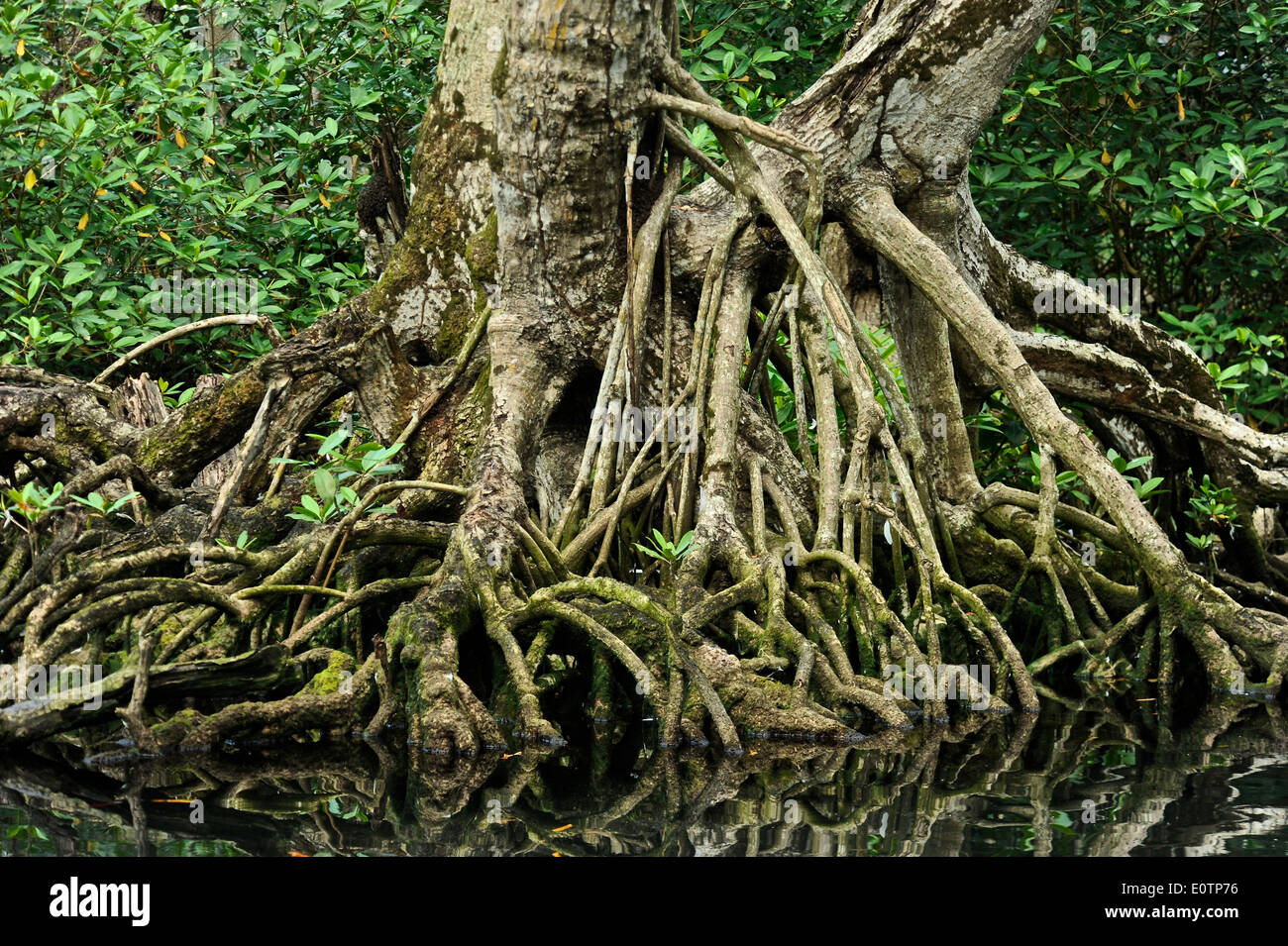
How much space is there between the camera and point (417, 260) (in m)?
6.10

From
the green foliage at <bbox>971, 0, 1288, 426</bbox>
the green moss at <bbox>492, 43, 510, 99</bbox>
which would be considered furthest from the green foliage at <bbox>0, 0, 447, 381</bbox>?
the green foliage at <bbox>971, 0, 1288, 426</bbox>

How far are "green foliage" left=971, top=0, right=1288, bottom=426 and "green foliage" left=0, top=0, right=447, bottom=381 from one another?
3.74 m

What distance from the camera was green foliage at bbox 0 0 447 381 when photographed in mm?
7434

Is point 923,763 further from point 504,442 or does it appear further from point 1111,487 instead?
point 504,442

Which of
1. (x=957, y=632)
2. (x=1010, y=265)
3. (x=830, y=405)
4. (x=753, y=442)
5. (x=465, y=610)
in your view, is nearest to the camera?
(x=465, y=610)

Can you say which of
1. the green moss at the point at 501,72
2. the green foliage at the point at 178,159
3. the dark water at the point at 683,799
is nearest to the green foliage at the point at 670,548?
the dark water at the point at 683,799

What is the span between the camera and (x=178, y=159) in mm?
8336

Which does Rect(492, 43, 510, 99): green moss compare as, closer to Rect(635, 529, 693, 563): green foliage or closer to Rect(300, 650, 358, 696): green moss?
Rect(635, 529, 693, 563): green foliage

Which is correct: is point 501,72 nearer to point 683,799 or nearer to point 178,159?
point 683,799

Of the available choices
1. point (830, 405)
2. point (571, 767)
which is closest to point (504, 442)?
point (830, 405)

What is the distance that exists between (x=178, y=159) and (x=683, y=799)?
598 centimetres

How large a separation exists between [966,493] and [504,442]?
213 cm

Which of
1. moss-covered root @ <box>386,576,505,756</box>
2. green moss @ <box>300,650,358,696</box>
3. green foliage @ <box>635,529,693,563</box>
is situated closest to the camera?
moss-covered root @ <box>386,576,505,756</box>

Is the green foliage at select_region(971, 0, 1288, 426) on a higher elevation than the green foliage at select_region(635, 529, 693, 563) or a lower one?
higher
